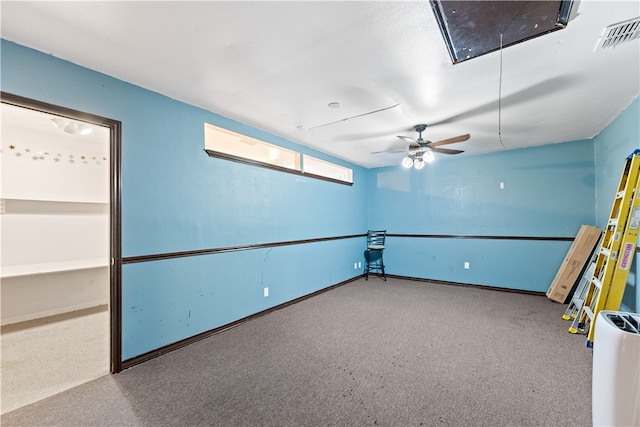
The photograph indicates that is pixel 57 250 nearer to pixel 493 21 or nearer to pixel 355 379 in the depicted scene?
pixel 355 379

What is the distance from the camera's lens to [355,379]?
2115 millimetres

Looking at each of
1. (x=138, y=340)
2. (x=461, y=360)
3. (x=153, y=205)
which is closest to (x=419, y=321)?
(x=461, y=360)

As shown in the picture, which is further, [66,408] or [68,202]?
[68,202]

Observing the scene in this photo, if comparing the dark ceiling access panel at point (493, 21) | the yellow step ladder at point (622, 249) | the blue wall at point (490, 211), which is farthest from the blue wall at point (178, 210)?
the yellow step ladder at point (622, 249)

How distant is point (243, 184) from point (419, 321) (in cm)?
278

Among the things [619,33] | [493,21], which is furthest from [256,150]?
[619,33]

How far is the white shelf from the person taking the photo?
127 inches

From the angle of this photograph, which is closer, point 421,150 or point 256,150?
point 421,150

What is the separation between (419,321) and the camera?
329cm

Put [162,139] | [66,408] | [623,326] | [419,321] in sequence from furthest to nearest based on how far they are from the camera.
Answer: [419,321] < [162,139] < [66,408] < [623,326]

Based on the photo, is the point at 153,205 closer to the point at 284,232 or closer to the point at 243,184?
the point at 243,184

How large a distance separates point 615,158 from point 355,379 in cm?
403

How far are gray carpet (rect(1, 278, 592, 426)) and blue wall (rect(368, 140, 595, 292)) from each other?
4.45 feet

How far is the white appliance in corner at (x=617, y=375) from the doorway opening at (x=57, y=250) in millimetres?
3358
